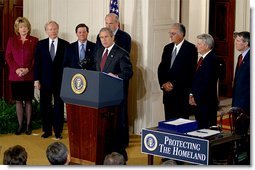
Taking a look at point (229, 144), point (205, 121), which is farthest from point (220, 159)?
point (205, 121)

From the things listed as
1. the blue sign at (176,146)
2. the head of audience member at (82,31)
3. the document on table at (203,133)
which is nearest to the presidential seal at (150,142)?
the blue sign at (176,146)

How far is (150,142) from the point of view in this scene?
6.43 meters

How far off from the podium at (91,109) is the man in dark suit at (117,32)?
4.07ft

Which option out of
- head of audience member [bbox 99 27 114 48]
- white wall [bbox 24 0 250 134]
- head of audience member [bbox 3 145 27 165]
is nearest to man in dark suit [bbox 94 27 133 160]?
head of audience member [bbox 99 27 114 48]

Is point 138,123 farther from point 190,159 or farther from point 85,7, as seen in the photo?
point 190,159

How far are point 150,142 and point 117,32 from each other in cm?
215

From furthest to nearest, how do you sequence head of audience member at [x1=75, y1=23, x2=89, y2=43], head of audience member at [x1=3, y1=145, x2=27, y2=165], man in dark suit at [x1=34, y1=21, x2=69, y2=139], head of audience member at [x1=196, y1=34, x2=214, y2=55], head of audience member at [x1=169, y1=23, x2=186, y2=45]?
1. man in dark suit at [x1=34, y1=21, x2=69, y2=139]
2. head of audience member at [x1=75, y1=23, x2=89, y2=43]
3. head of audience member at [x1=169, y1=23, x2=186, y2=45]
4. head of audience member at [x1=196, y1=34, x2=214, y2=55]
5. head of audience member at [x1=3, y1=145, x2=27, y2=165]

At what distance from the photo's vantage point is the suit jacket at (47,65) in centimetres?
853

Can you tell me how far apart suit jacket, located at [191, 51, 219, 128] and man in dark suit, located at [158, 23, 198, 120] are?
48 centimetres

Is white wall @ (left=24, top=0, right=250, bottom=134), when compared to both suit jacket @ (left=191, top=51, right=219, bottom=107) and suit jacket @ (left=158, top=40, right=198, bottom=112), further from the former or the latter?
suit jacket @ (left=191, top=51, right=219, bottom=107)

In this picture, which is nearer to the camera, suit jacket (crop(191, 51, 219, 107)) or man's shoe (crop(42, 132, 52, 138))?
suit jacket (crop(191, 51, 219, 107))

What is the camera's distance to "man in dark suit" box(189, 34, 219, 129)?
713 centimetres

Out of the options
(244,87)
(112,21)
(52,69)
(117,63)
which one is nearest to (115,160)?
(244,87)

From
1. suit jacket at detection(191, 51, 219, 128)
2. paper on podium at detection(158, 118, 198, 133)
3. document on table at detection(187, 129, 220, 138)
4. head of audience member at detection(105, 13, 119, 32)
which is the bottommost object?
document on table at detection(187, 129, 220, 138)
